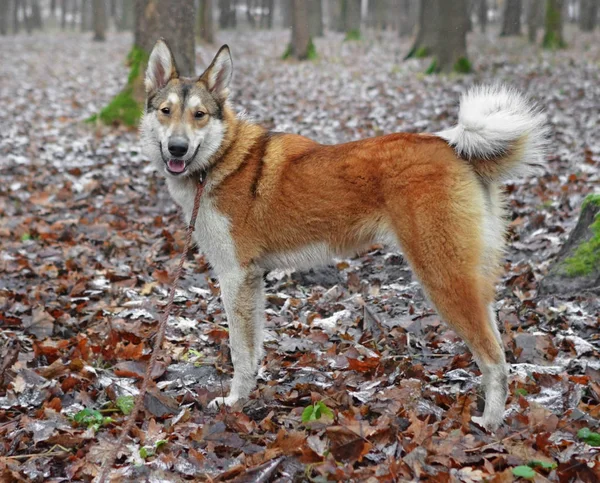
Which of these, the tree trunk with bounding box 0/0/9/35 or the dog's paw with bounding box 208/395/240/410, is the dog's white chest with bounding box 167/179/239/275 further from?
the tree trunk with bounding box 0/0/9/35

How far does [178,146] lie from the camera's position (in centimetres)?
438

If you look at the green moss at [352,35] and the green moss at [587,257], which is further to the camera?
the green moss at [352,35]

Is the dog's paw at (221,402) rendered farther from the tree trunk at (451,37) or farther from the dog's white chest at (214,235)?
the tree trunk at (451,37)

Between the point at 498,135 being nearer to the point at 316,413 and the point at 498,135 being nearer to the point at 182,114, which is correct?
the point at 316,413

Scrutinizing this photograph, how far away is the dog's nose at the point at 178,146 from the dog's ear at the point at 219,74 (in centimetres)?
58

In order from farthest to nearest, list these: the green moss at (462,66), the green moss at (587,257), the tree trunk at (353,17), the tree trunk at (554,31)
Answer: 1. the tree trunk at (353,17)
2. the tree trunk at (554,31)
3. the green moss at (462,66)
4. the green moss at (587,257)

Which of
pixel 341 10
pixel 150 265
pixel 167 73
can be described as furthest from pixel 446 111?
pixel 341 10

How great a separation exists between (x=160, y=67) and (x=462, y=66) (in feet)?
47.1

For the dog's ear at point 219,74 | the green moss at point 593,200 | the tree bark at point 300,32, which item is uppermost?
the tree bark at point 300,32

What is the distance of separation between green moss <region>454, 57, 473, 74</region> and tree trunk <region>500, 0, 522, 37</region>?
49.1ft

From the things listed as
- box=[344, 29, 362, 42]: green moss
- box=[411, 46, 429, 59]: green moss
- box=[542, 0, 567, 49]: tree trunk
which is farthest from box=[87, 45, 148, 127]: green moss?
box=[344, 29, 362, 42]: green moss

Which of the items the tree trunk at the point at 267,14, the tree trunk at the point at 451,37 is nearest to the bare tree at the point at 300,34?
the tree trunk at the point at 451,37

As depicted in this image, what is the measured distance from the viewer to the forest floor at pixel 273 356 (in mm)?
3521

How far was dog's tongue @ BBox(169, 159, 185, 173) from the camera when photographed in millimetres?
4473
